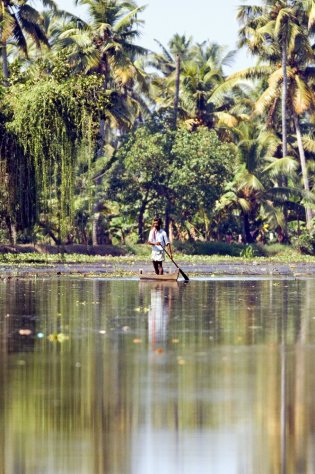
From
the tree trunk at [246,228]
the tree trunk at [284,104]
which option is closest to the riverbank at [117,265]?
the tree trunk at [284,104]

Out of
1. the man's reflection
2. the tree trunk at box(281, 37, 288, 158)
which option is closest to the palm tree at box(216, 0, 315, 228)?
the tree trunk at box(281, 37, 288, 158)

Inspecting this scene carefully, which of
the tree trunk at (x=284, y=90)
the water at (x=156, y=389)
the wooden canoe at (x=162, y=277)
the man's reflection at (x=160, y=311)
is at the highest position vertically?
the tree trunk at (x=284, y=90)

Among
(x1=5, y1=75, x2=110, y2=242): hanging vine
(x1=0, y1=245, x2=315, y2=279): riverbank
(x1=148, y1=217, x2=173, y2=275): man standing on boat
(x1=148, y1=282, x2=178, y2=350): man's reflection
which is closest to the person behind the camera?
(x1=148, y1=282, x2=178, y2=350): man's reflection

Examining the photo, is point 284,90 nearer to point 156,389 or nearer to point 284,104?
point 284,104

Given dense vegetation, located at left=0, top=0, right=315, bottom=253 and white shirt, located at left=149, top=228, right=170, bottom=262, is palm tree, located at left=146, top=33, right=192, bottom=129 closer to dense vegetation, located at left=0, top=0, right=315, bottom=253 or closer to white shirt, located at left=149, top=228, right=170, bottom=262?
dense vegetation, located at left=0, top=0, right=315, bottom=253

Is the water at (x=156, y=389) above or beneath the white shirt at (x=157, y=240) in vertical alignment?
beneath

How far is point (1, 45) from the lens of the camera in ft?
200

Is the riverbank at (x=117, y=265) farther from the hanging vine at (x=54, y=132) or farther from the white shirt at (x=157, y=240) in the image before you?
the white shirt at (x=157, y=240)

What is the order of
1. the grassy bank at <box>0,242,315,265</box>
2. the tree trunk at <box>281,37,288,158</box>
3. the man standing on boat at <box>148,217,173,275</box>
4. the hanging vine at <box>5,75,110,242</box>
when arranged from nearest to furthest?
the man standing on boat at <box>148,217,173,275</box>
the hanging vine at <box>5,75,110,242</box>
the grassy bank at <box>0,242,315,265</box>
the tree trunk at <box>281,37,288,158</box>

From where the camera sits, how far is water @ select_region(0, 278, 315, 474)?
9.50 metres

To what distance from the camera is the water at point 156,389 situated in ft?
31.2

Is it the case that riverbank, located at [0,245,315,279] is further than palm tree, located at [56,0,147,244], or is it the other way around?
palm tree, located at [56,0,147,244]

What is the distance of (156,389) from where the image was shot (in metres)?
12.9

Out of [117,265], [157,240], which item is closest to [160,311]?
[157,240]
